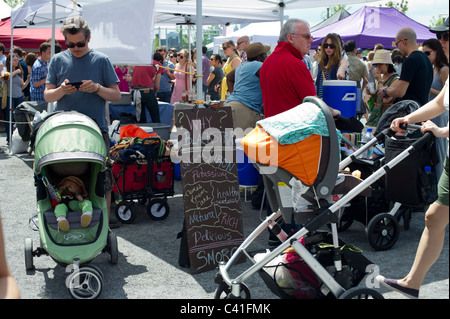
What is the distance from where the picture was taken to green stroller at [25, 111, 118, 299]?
415 centimetres

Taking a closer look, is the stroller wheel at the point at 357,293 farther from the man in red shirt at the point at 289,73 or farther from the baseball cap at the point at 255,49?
the baseball cap at the point at 255,49

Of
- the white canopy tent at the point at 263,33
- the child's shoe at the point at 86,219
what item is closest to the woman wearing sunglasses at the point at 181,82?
the white canopy tent at the point at 263,33

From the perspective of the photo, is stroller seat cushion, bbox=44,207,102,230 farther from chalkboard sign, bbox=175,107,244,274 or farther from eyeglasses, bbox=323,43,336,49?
eyeglasses, bbox=323,43,336,49

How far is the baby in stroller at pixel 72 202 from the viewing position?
426 centimetres

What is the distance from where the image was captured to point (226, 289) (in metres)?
3.80

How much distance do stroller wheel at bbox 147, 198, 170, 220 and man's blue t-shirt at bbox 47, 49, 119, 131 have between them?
1.56 meters

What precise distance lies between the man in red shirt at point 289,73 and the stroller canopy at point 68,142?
146cm

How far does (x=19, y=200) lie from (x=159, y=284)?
143 inches

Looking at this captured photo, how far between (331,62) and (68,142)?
173 inches

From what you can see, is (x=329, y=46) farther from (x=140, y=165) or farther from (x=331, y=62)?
(x=140, y=165)

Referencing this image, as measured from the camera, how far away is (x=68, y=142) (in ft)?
14.1

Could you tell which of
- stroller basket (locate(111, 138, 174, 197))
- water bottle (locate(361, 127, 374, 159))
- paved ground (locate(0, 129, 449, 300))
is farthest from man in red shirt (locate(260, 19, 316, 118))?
stroller basket (locate(111, 138, 174, 197))
